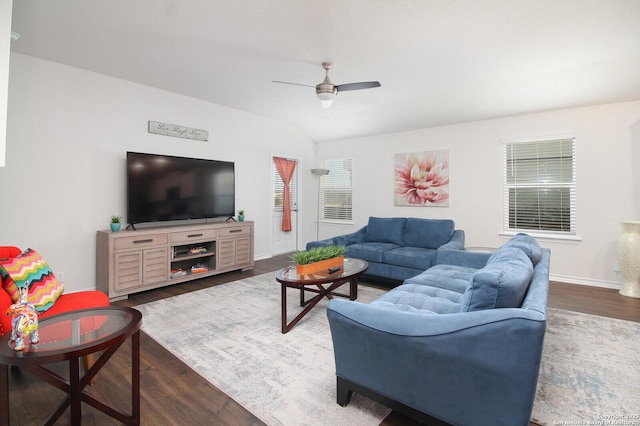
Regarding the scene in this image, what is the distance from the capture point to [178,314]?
3.25 metres

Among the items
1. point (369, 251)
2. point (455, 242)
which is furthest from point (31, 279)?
point (455, 242)

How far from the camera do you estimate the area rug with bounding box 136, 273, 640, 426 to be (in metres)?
1.80

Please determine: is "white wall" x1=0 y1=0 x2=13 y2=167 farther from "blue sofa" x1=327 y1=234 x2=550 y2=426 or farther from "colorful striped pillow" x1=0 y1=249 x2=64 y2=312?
"blue sofa" x1=327 y1=234 x2=550 y2=426

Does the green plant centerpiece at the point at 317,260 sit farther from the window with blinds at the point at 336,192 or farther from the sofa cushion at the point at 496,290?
the window with blinds at the point at 336,192

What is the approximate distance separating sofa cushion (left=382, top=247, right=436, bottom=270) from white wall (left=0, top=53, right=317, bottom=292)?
3397 mm

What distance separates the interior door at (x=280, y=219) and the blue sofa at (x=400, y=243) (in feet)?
6.50

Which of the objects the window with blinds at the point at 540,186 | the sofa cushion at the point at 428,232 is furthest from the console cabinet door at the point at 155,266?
the window with blinds at the point at 540,186

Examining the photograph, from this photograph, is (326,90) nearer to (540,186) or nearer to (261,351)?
(261,351)

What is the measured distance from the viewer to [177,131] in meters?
4.70

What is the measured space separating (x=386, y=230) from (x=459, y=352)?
3.71 m

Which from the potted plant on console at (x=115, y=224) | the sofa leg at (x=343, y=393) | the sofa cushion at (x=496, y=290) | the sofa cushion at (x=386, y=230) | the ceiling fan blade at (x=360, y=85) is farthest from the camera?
the sofa cushion at (x=386, y=230)

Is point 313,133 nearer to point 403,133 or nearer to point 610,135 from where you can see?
point 403,133

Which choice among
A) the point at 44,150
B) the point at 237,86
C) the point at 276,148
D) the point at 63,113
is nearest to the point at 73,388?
the point at 44,150

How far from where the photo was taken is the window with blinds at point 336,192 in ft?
22.4
